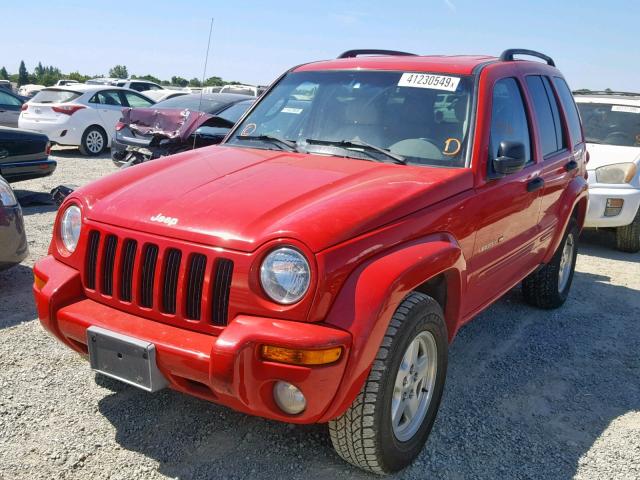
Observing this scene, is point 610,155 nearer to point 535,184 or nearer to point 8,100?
point 535,184

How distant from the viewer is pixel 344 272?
245 centimetres

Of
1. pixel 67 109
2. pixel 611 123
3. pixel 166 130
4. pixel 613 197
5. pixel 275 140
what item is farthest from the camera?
pixel 67 109

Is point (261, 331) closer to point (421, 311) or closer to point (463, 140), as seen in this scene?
point (421, 311)

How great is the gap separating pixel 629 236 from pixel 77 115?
1091 cm

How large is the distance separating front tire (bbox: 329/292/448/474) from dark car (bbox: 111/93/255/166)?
20.7 ft

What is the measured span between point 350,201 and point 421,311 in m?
0.57

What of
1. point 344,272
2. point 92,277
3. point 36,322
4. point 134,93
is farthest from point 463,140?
point 134,93

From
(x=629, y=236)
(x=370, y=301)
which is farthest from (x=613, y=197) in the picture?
(x=370, y=301)

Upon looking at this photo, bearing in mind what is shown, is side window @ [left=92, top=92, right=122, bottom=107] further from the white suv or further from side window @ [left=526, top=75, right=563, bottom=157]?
side window @ [left=526, top=75, right=563, bottom=157]

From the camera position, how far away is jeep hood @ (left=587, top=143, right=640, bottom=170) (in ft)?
24.5

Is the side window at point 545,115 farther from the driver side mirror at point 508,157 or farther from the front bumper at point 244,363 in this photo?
the front bumper at point 244,363

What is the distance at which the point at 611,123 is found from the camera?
8.35 m

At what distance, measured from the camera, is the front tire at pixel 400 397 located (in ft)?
8.44

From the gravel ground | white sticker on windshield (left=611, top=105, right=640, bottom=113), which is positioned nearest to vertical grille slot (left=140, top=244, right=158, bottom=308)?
the gravel ground
